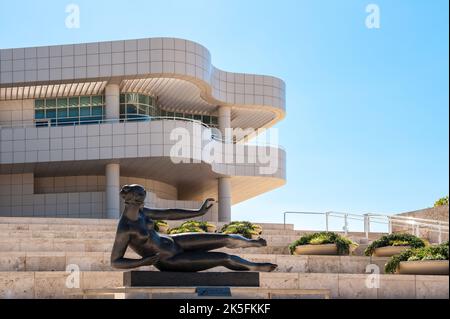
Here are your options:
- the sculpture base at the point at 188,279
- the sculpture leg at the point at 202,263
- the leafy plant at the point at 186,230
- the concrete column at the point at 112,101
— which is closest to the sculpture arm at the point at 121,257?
the sculpture base at the point at 188,279

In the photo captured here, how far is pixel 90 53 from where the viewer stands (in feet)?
137

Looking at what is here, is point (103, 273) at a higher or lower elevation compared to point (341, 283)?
higher

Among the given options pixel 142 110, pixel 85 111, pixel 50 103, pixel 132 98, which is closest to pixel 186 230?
pixel 142 110

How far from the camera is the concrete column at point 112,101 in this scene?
42719 mm

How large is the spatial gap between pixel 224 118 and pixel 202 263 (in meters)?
33.1

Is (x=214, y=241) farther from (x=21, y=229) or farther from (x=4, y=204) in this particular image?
(x=4, y=204)

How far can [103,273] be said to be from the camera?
17.5 meters

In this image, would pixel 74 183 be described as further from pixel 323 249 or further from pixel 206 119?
pixel 323 249

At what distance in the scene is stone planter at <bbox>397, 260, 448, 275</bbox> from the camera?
1925cm

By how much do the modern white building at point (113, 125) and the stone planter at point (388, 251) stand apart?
768 inches

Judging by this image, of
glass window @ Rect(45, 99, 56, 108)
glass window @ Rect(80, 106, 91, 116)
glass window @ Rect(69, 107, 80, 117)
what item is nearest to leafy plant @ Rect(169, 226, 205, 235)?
glass window @ Rect(80, 106, 91, 116)

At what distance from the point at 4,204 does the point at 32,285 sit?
92.9ft

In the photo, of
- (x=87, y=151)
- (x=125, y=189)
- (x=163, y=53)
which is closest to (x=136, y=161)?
(x=87, y=151)

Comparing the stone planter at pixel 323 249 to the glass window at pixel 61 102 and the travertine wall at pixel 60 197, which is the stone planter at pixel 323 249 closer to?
the travertine wall at pixel 60 197
